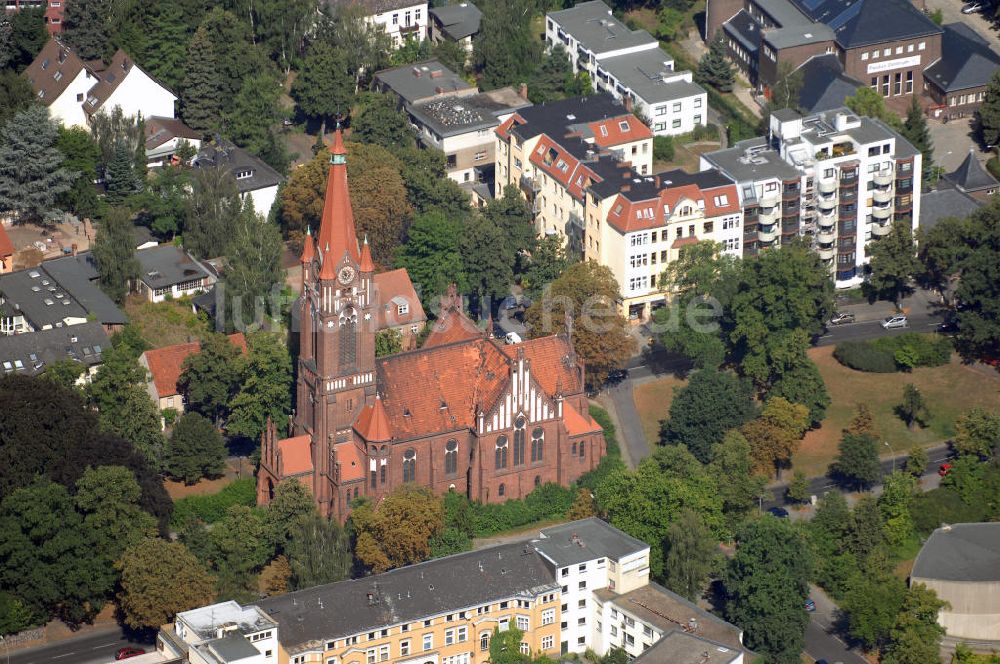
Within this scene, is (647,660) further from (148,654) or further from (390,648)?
(148,654)

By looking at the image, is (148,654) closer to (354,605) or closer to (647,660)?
(354,605)

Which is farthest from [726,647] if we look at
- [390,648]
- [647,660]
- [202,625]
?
[202,625]

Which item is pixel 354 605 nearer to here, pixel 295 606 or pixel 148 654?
pixel 295 606

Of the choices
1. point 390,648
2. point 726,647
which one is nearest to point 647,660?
point 726,647

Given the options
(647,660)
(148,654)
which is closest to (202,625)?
(148,654)

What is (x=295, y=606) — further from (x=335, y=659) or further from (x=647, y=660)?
(x=647, y=660)
